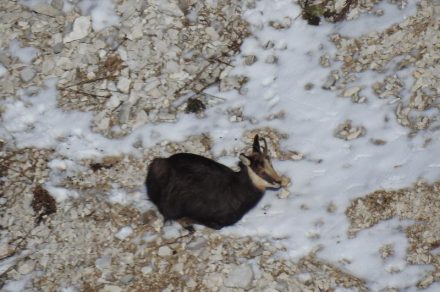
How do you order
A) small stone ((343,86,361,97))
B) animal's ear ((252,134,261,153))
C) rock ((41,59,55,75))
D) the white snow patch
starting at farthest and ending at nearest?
1. the white snow patch
2. rock ((41,59,55,75))
3. small stone ((343,86,361,97))
4. animal's ear ((252,134,261,153))

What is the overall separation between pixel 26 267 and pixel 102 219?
43.5 inches

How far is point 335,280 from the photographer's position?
293 inches

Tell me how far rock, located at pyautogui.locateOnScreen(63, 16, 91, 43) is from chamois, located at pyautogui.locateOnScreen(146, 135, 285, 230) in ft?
7.65

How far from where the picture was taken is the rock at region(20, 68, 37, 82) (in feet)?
27.6

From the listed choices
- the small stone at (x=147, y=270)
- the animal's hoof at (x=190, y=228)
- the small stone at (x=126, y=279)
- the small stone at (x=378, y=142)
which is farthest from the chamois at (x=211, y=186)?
the small stone at (x=378, y=142)

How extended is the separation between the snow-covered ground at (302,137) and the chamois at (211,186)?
30 cm

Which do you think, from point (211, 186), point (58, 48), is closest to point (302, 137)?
point (211, 186)

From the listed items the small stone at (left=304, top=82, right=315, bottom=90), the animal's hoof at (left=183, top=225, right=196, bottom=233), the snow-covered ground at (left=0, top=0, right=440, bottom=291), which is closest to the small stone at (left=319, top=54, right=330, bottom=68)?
the snow-covered ground at (left=0, top=0, right=440, bottom=291)

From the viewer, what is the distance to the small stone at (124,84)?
8.39m

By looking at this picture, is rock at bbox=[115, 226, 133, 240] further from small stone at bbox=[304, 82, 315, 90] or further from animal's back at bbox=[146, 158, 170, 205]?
small stone at bbox=[304, 82, 315, 90]

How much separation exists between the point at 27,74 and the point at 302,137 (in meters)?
3.89

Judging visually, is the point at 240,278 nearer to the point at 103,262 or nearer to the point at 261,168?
the point at 261,168

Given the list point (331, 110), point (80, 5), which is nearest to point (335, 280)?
point (331, 110)

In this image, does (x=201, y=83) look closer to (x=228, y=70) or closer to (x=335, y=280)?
(x=228, y=70)
